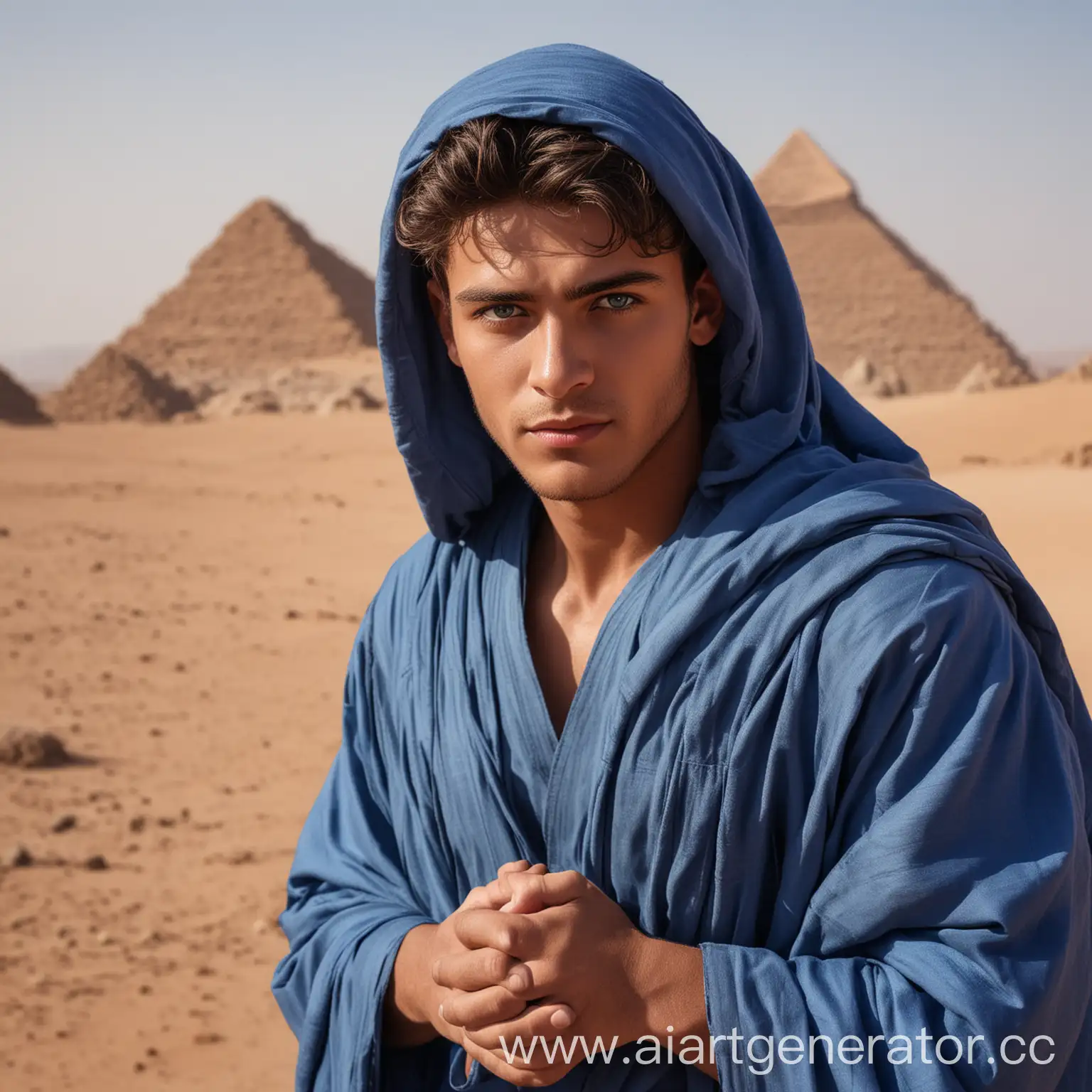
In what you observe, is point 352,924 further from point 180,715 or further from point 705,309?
point 180,715

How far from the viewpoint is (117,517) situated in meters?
16.7

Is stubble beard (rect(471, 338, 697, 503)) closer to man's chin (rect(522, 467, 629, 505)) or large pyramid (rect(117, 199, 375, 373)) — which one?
man's chin (rect(522, 467, 629, 505))

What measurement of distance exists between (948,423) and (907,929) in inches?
976

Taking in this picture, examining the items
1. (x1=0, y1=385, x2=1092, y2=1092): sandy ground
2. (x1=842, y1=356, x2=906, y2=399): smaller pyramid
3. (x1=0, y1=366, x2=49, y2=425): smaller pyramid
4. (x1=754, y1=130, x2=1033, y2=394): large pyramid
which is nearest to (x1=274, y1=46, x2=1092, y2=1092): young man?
(x1=0, y1=385, x2=1092, y2=1092): sandy ground

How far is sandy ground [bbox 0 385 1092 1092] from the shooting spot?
4531 millimetres

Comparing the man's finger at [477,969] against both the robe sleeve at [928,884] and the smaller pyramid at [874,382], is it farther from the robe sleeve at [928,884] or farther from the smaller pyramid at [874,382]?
the smaller pyramid at [874,382]

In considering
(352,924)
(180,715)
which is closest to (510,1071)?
(352,924)

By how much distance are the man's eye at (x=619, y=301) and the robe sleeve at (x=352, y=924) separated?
69 cm

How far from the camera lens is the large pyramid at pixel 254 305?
79.0 metres

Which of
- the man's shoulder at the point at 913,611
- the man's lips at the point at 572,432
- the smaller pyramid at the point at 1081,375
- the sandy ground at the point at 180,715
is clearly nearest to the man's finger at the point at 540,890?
the man's shoulder at the point at 913,611

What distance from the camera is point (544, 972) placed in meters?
1.56

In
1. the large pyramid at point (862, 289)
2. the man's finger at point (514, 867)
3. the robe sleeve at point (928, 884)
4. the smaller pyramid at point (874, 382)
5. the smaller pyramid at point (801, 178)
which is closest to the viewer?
the robe sleeve at point (928, 884)

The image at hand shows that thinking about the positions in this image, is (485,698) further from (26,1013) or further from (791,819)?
(26,1013)

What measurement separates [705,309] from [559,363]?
0.28 m
